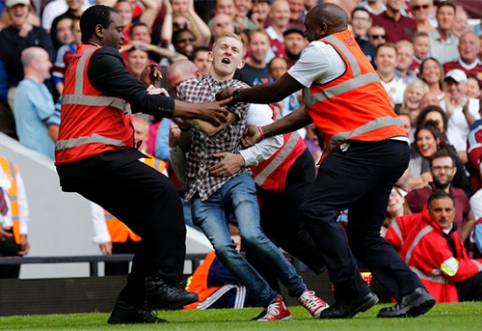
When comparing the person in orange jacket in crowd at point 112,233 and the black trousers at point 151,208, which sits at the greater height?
the black trousers at point 151,208

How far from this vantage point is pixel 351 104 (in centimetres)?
859

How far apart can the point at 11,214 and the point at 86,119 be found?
167 inches

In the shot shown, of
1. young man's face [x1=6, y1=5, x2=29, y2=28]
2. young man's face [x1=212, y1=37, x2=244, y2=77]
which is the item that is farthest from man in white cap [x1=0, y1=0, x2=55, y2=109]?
young man's face [x1=212, y1=37, x2=244, y2=77]

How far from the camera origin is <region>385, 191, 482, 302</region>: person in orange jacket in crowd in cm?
1230

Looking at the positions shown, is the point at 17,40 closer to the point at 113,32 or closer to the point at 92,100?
the point at 113,32

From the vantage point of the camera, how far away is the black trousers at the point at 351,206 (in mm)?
8547

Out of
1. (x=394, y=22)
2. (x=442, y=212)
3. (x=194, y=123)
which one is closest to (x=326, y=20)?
(x=194, y=123)

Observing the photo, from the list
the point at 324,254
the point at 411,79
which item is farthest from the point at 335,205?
the point at 411,79

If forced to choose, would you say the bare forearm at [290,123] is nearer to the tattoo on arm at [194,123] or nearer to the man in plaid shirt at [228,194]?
the man in plaid shirt at [228,194]

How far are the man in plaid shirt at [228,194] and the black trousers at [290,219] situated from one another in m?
0.57

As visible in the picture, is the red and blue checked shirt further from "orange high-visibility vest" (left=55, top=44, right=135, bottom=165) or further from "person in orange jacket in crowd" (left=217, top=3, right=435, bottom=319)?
"orange high-visibility vest" (left=55, top=44, right=135, bottom=165)

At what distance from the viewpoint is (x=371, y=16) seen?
1825 centimetres

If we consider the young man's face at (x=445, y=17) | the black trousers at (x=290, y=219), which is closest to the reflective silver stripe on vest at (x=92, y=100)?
the black trousers at (x=290, y=219)

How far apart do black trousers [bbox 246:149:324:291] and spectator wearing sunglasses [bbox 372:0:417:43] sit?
27.8 feet
